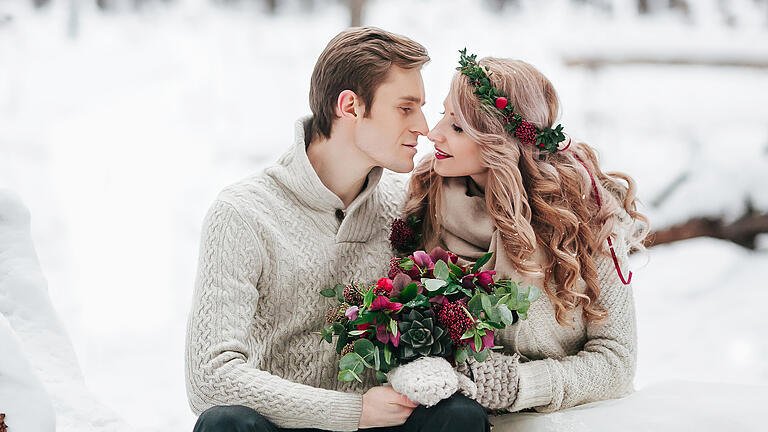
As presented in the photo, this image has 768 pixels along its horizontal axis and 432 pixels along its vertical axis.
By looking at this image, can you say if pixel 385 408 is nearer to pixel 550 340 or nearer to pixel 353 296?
pixel 353 296

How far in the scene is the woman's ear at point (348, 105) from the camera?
2.17 meters

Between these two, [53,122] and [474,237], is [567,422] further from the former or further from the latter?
[53,122]

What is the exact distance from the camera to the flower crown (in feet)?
6.84

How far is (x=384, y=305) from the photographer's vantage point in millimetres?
1836

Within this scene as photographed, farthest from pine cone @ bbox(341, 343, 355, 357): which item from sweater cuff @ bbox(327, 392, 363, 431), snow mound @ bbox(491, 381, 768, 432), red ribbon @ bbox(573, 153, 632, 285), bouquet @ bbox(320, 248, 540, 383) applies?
red ribbon @ bbox(573, 153, 632, 285)

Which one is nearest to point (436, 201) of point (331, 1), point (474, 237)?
point (474, 237)

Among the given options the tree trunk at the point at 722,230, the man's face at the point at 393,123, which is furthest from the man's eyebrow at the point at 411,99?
the tree trunk at the point at 722,230

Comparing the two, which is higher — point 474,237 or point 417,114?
point 417,114

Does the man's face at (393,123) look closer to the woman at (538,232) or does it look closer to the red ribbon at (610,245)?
the woman at (538,232)

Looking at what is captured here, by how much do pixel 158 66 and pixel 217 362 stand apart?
94.7 inches

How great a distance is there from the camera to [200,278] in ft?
6.63

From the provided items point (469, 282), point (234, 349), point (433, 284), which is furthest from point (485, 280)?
point (234, 349)

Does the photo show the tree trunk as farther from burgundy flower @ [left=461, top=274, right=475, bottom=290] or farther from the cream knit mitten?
the cream knit mitten

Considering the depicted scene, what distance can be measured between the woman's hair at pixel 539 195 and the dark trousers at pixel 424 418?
40cm
